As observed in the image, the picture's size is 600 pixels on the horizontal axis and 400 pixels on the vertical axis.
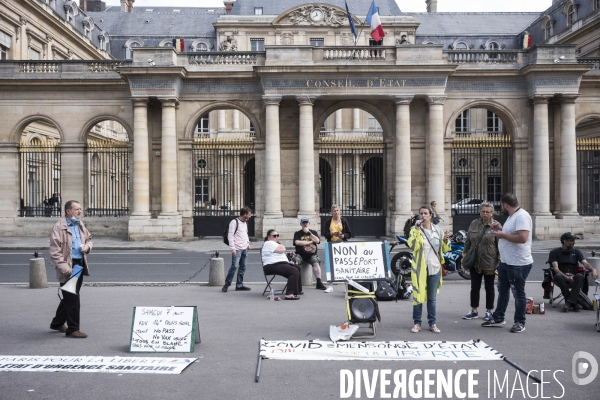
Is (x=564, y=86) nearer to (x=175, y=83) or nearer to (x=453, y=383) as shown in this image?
(x=175, y=83)

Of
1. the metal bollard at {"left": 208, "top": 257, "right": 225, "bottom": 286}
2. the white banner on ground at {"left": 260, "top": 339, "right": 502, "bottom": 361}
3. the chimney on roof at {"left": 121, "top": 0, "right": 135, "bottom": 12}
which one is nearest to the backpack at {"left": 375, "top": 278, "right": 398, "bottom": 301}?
the white banner on ground at {"left": 260, "top": 339, "right": 502, "bottom": 361}

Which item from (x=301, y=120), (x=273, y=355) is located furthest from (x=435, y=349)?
(x=301, y=120)

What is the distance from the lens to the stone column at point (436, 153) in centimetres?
2584

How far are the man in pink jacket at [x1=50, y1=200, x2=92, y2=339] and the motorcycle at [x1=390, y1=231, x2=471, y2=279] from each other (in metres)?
7.05

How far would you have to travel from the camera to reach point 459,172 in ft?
145

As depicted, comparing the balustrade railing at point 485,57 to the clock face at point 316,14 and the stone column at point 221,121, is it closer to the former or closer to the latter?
the clock face at point 316,14

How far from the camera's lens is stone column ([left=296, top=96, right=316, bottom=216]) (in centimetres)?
2573

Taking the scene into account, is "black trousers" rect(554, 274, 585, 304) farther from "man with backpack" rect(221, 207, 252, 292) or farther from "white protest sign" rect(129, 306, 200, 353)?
"white protest sign" rect(129, 306, 200, 353)

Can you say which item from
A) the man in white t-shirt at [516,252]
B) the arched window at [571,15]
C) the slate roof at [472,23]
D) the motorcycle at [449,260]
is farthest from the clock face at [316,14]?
the man in white t-shirt at [516,252]

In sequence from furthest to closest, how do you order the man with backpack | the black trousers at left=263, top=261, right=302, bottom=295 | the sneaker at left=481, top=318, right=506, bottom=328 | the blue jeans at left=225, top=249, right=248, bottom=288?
1. the man with backpack
2. the blue jeans at left=225, top=249, right=248, bottom=288
3. the black trousers at left=263, top=261, right=302, bottom=295
4. the sneaker at left=481, top=318, right=506, bottom=328

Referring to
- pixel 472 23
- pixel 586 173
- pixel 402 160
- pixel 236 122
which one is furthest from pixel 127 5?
pixel 586 173

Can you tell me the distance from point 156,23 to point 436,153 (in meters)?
38.4

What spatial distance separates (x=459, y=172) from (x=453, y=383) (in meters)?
39.1

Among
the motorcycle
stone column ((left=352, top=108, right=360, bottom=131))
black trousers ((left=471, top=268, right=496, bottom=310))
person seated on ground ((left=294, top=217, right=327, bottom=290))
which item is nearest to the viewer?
black trousers ((left=471, top=268, right=496, bottom=310))
